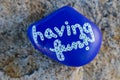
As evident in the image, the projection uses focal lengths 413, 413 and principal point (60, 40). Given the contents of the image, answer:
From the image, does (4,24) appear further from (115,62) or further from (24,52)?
(115,62)

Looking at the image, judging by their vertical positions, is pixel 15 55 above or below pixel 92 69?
above

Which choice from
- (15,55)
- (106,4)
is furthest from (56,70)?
(106,4)

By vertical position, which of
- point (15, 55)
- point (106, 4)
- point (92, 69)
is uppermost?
point (106, 4)
